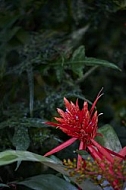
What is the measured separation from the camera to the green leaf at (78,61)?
1005mm

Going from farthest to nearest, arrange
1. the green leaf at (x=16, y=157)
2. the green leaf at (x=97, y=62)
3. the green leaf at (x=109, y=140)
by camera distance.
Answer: the green leaf at (x=97, y=62), the green leaf at (x=109, y=140), the green leaf at (x=16, y=157)

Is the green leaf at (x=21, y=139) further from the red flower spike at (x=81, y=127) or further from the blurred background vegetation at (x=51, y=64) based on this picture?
the red flower spike at (x=81, y=127)

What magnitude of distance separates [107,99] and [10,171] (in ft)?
1.74

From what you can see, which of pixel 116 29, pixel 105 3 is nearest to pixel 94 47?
pixel 116 29

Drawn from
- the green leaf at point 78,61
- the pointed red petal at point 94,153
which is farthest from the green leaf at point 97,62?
the pointed red petal at point 94,153

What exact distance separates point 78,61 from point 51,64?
68 millimetres

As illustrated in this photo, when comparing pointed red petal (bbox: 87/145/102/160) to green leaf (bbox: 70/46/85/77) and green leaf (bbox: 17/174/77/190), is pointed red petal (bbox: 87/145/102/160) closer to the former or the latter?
green leaf (bbox: 17/174/77/190)

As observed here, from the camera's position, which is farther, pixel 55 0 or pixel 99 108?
pixel 55 0

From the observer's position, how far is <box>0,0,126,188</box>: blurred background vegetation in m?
0.99

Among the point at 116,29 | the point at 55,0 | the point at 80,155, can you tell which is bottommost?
the point at 116,29

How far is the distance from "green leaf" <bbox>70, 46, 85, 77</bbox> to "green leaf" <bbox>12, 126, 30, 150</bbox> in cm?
18

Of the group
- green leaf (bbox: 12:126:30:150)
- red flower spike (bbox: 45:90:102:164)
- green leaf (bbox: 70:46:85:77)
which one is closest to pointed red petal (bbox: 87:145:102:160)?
red flower spike (bbox: 45:90:102:164)

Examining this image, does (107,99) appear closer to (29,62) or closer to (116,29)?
(116,29)

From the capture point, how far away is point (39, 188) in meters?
0.73
